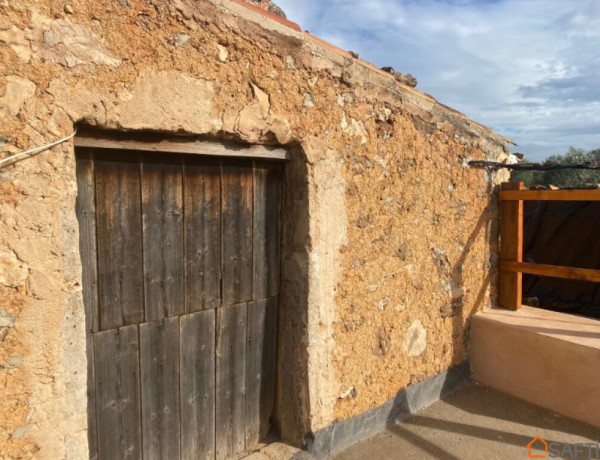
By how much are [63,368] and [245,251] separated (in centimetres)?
109

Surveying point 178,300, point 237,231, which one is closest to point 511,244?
point 237,231

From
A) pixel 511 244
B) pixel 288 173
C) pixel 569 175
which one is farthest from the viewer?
pixel 569 175

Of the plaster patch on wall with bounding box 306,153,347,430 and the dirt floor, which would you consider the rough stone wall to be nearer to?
the plaster patch on wall with bounding box 306,153,347,430

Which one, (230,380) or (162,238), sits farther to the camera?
(230,380)

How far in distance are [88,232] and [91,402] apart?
782mm

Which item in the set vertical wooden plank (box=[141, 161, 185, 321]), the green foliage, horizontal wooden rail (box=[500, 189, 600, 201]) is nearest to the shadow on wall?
horizontal wooden rail (box=[500, 189, 600, 201])

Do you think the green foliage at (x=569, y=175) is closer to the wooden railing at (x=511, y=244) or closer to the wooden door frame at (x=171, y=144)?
the wooden railing at (x=511, y=244)

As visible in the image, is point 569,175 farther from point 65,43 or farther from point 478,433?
point 65,43

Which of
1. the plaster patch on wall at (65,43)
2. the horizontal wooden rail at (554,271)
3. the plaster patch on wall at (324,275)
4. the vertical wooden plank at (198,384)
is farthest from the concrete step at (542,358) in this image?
→ the plaster patch on wall at (65,43)

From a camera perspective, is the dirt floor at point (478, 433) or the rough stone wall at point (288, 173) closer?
the rough stone wall at point (288, 173)

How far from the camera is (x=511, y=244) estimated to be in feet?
13.3

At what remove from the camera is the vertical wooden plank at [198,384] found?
7.55 feet

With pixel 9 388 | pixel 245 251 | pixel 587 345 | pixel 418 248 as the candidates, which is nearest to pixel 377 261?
pixel 418 248

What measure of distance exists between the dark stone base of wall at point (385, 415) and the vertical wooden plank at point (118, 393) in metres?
1.05
